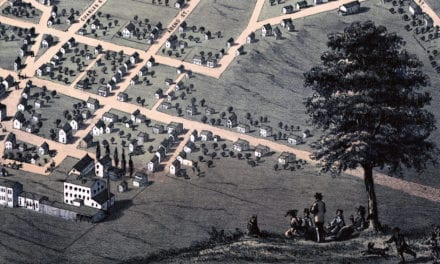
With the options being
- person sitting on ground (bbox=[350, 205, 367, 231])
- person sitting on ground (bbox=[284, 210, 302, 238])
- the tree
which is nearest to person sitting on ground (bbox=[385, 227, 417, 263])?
person sitting on ground (bbox=[350, 205, 367, 231])

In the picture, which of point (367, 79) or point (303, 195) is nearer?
point (367, 79)

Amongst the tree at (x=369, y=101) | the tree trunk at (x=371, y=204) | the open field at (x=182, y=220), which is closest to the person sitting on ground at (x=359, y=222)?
the tree trunk at (x=371, y=204)

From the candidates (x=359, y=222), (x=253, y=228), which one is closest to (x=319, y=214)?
(x=253, y=228)

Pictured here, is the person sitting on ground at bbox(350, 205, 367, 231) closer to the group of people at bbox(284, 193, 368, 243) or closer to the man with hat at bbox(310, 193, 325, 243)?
the group of people at bbox(284, 193, 368, 243)

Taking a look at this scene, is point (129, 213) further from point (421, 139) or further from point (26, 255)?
point (421, 139)

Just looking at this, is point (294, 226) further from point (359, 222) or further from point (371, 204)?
point (371, 204)

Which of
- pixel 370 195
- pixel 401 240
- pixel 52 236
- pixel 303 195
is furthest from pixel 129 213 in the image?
pixel 401 240

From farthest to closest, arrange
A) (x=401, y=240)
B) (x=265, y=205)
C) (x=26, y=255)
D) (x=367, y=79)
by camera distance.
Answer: (x=265, y=205) → (x=26, y=255) → (x=367, y=79) → (x=401, y=240)
